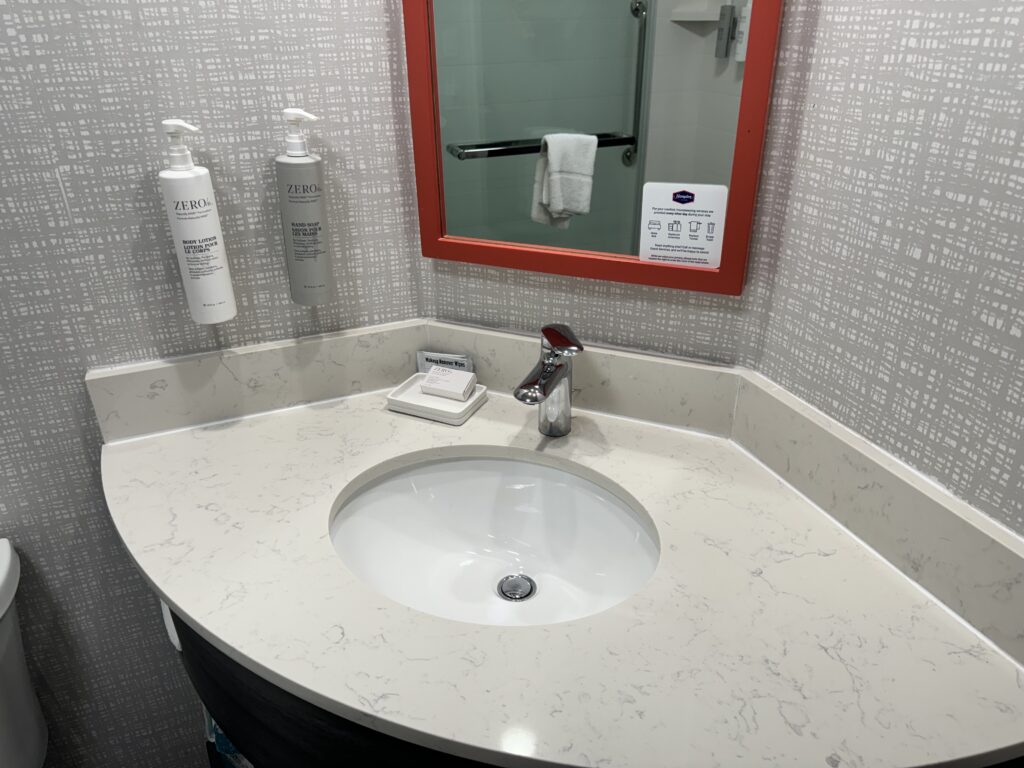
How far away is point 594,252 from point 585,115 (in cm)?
19

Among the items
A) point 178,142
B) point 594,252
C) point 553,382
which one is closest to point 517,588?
point 553,382

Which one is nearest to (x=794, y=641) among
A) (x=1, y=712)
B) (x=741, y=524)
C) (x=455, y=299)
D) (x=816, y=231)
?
(x=741, y=524)

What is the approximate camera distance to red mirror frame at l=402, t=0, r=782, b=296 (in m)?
0.89

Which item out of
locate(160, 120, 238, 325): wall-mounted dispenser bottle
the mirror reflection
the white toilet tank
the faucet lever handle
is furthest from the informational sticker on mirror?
the white toilet tank

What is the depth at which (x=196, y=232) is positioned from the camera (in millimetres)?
992

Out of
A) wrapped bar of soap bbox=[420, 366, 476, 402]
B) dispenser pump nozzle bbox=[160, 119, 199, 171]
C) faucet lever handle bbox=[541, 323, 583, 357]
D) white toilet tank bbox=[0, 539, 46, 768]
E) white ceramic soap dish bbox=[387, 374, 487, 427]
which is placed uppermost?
dispenser pump nozzle bbox=[160, 119, 199, 171]

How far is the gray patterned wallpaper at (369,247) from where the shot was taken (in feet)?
2.37

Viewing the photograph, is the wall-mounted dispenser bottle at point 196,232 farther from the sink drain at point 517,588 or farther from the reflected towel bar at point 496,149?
the sink drain at point 517,588

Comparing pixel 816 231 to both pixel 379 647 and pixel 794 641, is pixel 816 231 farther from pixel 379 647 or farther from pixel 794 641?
pixel 379 647

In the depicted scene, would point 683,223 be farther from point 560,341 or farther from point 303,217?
point 303,217

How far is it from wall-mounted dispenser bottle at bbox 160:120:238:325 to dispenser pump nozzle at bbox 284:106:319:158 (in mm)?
114

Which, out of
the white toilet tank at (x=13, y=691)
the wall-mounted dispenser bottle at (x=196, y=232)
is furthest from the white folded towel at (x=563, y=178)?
the white toilet tank at (x=13, y=691)

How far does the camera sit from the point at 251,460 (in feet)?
3.46

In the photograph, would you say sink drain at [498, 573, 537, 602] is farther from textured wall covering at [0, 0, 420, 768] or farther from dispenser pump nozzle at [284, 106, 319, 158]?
dispenser pump nozzle at [284, 106, 319, 158]
